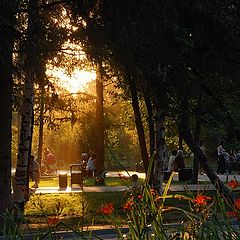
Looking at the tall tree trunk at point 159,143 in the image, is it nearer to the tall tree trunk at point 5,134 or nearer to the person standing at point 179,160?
the tall tree trunk at point 5,134

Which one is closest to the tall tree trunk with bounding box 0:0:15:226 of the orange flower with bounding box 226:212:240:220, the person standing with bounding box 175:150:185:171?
the orange flower with bounding box 226:212:240:220

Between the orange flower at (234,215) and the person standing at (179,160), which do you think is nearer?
the orange flower at (234,215)

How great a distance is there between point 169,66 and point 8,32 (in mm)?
5623

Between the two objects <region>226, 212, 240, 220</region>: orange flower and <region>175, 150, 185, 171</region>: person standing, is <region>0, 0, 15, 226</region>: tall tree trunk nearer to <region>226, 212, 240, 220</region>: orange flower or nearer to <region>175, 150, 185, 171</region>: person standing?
<region>226, 212, 240, 220</region>: orange flower

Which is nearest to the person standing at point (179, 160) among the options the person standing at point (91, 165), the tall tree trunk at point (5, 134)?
the person standing at point (91, 165)

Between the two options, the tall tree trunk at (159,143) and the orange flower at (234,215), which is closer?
the orange flower at (234,215)

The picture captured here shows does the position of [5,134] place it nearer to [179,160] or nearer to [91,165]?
[179,160]

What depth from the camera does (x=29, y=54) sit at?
38.6 ft

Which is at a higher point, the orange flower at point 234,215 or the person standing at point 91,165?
the person standing at point 91,165

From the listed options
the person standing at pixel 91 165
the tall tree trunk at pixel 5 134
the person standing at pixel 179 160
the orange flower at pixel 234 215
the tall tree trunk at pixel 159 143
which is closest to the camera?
the orange flower at pixel 234 215

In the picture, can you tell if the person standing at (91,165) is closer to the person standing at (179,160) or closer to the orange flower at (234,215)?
the person standing at (179,160)

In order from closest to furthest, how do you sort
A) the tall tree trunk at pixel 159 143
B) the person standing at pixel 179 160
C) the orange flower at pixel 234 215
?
the orange flower at pixel 234 215
the tall tree trunk at pixel 159 143
the person standing at pixel 179 160

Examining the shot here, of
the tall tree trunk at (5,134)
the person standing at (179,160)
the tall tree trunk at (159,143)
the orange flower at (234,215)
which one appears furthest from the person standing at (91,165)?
the orange flower at (234,215)

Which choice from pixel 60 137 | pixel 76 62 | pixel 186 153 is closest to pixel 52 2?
pixel 76 62
